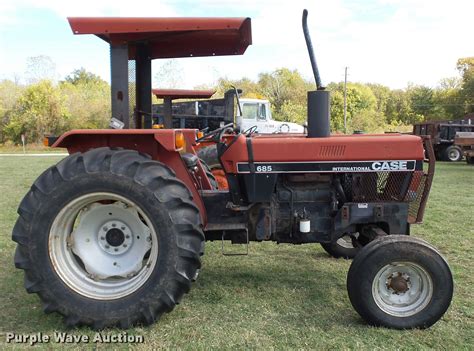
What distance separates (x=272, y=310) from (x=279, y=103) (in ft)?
144

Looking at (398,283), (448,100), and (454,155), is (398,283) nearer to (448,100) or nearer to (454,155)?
(454,155)

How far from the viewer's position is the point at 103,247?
3387 millimetres

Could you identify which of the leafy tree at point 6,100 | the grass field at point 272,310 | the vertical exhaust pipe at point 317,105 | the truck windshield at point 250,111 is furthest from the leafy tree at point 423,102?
the vertical exhaust pipe at point 317,105

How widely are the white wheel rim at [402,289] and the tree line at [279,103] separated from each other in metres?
25.9

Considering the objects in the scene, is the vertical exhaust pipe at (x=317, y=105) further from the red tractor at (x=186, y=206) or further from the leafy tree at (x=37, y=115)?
the leafy tree at (x=37, y=115)

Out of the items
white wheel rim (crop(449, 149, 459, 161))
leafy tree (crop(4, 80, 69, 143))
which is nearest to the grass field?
white wheel rim (crop(449, 149, 459, 161))

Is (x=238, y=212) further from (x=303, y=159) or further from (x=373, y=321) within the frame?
(x=373, y=321)

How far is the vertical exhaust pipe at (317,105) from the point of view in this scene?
3.25 meters

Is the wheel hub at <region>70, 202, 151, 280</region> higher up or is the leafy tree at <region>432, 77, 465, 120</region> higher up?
the leafy tree at <region>432, 77, 465, 120</region>

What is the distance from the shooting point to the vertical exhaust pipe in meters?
3.25

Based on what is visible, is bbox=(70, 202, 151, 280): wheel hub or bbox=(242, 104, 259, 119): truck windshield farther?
bbox=(242, 104, 259, 119): truck windshield

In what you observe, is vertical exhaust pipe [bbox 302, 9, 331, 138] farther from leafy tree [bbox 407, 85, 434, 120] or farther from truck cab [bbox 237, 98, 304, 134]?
leafy tree [bbox 407, 85, 434, 120]

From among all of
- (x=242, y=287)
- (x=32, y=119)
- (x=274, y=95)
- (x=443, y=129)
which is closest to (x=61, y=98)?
(x=32, y=119)

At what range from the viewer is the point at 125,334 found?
301 cm
